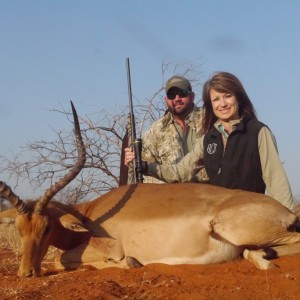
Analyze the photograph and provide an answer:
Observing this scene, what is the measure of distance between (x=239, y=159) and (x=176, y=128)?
241 cm

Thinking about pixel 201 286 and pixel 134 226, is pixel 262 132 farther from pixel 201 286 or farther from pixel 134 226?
pixel 201 286

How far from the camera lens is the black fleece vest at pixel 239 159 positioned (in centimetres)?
561

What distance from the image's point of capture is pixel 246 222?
479cm

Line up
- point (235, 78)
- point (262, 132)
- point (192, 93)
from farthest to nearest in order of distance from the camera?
1. point (192, 93)
2. point (235, 78)
3. point (262, 132)

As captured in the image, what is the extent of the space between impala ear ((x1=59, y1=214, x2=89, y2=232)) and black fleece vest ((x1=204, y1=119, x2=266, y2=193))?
65.8 inches

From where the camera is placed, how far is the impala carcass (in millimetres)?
4820

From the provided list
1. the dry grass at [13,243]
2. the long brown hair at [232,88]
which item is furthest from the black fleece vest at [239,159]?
the dry grass at [13,243]

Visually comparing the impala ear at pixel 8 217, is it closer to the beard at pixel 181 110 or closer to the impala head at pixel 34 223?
the impala head at pixel 34 223

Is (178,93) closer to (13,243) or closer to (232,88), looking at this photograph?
(232,88)

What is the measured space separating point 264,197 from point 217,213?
477mm

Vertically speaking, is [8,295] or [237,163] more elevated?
[237,163]

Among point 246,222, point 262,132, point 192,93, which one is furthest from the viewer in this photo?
point 192,93

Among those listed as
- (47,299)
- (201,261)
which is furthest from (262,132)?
(47,299)

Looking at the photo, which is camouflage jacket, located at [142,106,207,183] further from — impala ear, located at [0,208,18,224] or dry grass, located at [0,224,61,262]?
impala ear, located at [0,208,18,224]
